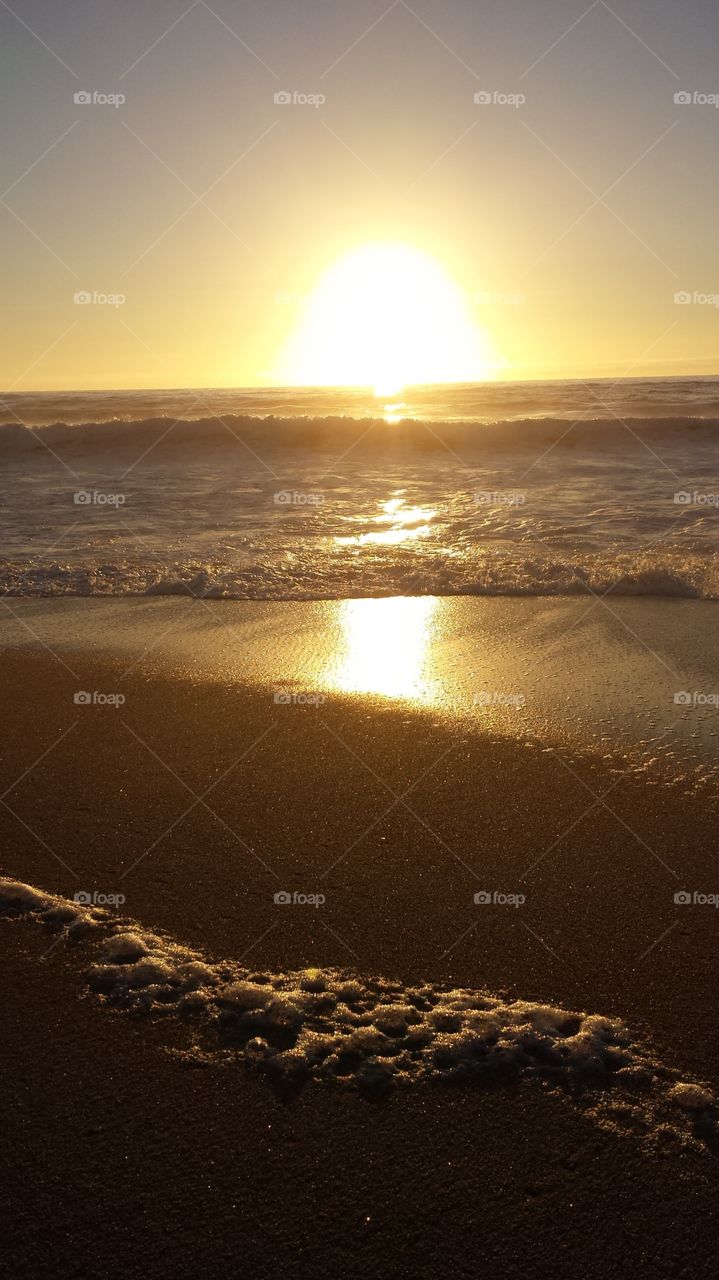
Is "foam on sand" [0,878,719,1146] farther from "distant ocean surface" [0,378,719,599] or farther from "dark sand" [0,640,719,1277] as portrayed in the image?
"distant ocean surface" [0,378,719,599]

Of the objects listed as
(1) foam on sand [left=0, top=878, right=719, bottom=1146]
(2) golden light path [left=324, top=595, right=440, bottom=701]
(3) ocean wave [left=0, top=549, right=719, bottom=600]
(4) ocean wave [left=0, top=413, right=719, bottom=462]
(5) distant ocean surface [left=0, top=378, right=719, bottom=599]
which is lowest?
(1) foam on sand [left=0, top=878, right=719, bottom=1146]

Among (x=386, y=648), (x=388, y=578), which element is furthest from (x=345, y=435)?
(x=386, y=648)

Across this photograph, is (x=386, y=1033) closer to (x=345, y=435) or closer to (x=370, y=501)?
(x=370, y=501)

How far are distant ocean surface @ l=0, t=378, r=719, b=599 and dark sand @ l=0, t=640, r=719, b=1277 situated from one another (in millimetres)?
4239

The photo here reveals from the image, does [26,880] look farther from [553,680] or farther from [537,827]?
[553,680]

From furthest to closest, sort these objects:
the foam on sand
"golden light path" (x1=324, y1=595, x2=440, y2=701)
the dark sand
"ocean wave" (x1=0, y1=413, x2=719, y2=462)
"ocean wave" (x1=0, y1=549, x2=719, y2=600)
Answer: "ocean wave" (x1=0, y1=413, x2=719, y2=462) < "ocean wave" (x1=0, y1=549, x2=719, y2=600) < "golden light path" (x1=324, y1=595, x2=440, y2=701) < the foam on sand < the dark sand

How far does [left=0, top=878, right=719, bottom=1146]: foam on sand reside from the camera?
7.86 feet

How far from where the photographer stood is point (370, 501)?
14.9 m

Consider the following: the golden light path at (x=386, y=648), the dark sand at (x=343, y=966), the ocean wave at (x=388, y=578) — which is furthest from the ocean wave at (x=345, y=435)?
the dark sand at (x=343, y=966)

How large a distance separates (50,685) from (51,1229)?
417 cm

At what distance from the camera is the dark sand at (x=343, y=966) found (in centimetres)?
203

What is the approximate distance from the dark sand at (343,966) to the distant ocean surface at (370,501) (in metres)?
4.24

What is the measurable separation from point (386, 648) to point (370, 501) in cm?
844

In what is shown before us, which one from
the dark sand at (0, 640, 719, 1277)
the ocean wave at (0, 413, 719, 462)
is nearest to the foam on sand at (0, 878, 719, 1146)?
the dark sand at (0, 640, 719, 1277)
